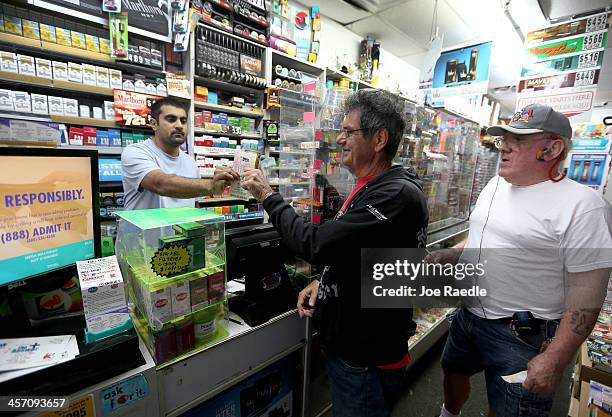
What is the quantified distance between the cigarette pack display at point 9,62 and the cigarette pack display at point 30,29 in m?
0.21

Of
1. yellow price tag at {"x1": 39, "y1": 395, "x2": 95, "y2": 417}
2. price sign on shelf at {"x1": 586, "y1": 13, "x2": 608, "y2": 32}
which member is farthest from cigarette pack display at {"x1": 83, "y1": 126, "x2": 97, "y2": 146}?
price sign on shelf at {"x1": 586, "y1": 13, "x2": 608, "y2": 32}

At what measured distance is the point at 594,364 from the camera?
1.76m

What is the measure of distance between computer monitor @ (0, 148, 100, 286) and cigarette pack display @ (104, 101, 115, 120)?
80.6 inches

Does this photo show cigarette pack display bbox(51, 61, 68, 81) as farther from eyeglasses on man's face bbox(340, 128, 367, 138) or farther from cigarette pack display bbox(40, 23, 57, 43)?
eyeglasses on man's face bbox(340, 128, 367, 138)

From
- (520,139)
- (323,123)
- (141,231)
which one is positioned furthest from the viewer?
(323,123)

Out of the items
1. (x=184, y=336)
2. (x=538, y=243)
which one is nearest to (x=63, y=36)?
(x=184, y=336)

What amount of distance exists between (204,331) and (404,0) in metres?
4.56

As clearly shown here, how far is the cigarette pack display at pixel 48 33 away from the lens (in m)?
2.38

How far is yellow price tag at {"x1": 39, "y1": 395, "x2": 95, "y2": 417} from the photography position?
82 centimetres

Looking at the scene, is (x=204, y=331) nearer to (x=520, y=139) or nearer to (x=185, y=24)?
(x=520, y=139)

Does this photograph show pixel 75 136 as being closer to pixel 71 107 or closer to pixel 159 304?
pixel 71 107

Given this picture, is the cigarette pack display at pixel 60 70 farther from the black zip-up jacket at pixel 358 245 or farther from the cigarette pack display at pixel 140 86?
the black zip-up jacket at pixel 358 245

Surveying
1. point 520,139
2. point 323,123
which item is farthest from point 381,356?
point 323,123

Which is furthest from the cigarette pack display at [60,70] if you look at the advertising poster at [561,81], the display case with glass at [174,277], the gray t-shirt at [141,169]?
the advertising poster at [561,81]
